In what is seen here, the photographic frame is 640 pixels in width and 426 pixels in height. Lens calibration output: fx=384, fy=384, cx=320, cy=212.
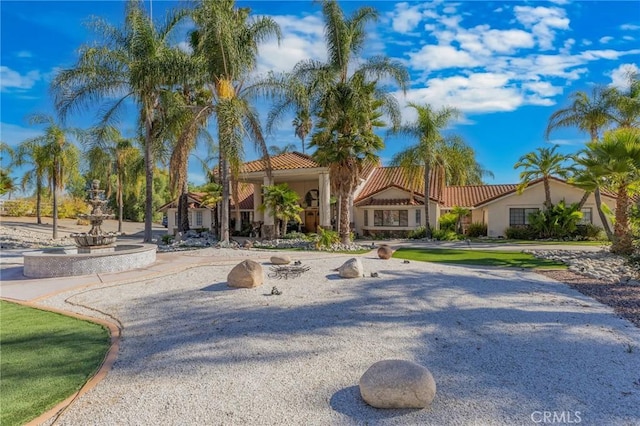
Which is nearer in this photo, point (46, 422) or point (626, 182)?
point (46, 422)

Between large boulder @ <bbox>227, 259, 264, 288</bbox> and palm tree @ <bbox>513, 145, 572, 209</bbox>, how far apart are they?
23.7 meters

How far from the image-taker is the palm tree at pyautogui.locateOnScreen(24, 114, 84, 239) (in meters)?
25.5

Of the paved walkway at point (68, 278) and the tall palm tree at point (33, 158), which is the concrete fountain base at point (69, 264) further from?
the tall palm tree at point (33, 158)

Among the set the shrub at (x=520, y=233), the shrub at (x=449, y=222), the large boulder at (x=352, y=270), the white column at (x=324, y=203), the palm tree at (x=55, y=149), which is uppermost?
the palm tree at (x=55, y=149)

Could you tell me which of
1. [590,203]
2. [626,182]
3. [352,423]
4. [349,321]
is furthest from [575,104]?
[352,423]

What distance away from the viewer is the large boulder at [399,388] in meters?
3.75

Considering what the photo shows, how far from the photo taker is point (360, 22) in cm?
1923

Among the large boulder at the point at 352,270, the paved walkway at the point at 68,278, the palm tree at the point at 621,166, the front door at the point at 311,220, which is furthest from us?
the front door at the point at 311,220

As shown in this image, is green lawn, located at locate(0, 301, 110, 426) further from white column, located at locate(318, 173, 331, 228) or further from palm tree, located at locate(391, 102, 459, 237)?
palm tree, located at locate(391, 102, 459, 237)

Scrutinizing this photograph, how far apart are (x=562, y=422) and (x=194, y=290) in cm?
766

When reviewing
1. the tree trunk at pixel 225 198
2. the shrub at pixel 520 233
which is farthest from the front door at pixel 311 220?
the shrub at pixel 520 233

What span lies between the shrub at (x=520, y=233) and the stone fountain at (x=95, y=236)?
81.5 ft

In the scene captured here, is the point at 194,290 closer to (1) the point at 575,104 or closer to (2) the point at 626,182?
(2) the point at 626,182

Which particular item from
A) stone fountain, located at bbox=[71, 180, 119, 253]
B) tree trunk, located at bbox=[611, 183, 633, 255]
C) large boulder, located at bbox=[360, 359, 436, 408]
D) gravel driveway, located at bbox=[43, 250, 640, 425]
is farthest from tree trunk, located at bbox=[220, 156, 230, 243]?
tree trunk, located at bbox=[611, 183, 633, 255]
